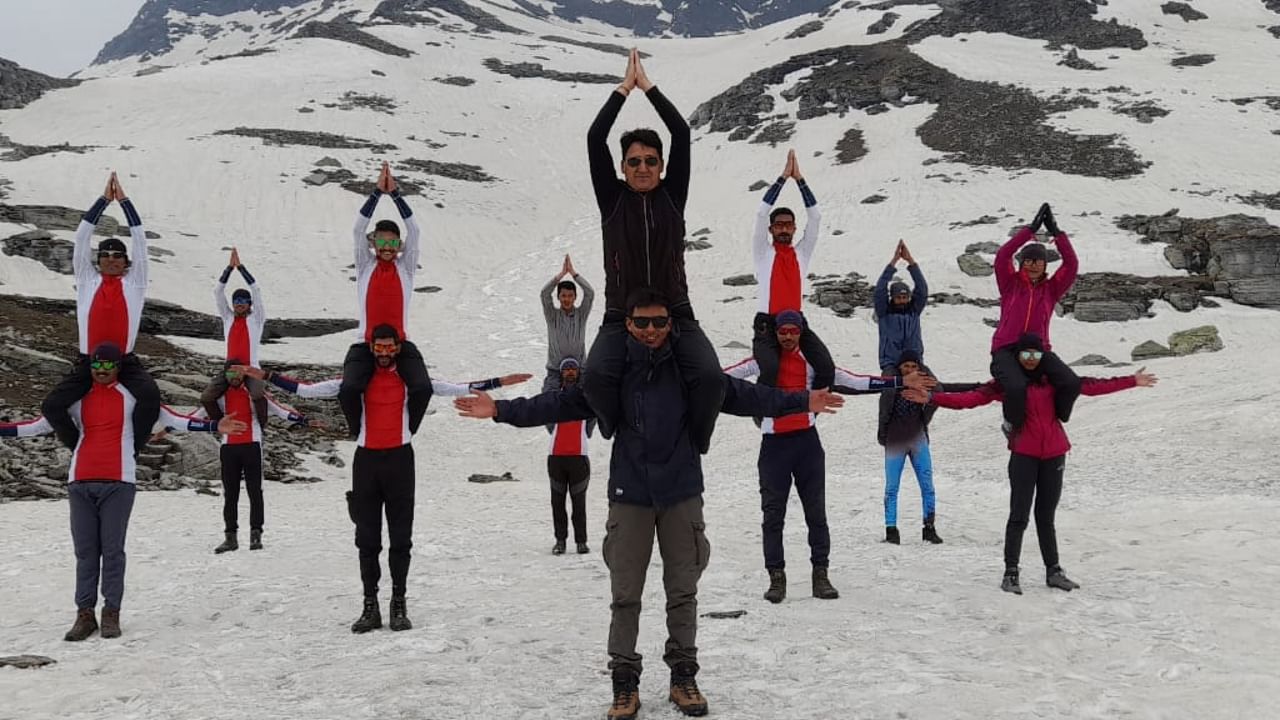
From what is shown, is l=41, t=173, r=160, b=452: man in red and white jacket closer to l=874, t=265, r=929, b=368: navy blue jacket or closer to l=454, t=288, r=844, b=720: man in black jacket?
l=454, t=288, r=844, b=720: man in black jacket

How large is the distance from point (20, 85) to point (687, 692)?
8115 centimetres

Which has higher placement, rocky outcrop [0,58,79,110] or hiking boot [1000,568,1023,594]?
rocky outcrop [0,58,79,110]

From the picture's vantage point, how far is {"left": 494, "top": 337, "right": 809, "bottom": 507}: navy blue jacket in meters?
4.38

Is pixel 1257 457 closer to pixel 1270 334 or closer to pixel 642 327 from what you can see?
pixel 642 327

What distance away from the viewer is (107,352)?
6.18 m

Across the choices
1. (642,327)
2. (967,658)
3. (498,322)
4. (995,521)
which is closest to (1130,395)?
(995,521)

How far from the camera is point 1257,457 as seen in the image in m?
10.4

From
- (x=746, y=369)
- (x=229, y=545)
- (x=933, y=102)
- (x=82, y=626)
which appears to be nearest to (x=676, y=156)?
(x=746, y=369)

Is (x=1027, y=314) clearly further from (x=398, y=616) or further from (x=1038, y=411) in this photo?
(x=398, y=616)

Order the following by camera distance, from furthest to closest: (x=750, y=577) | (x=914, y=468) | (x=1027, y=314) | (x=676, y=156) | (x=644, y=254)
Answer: (x=914, y=468) → (x=750, y=577) → (x=1027, y=314) → (x=676, y=156) → (x=644, y=254)

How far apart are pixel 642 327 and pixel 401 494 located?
271 centimetres

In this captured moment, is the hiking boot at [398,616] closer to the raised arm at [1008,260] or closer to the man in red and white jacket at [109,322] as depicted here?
the man in red and white jacket at [109,322]

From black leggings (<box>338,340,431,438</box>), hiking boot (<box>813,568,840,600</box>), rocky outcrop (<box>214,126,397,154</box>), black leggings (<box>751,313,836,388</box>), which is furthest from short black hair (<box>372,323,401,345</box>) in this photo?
rocky outcrop (<box>214,126,397,154</box>)

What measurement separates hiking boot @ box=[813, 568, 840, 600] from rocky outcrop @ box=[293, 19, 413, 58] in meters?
95.1
